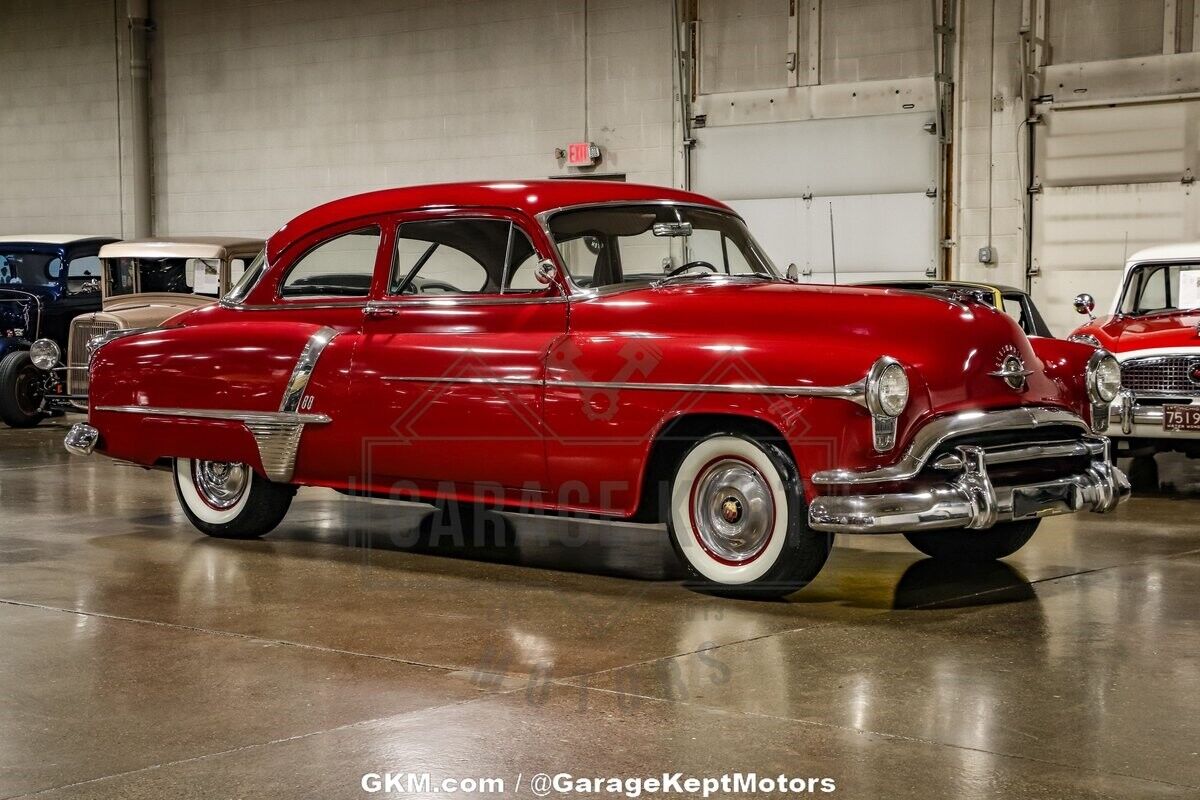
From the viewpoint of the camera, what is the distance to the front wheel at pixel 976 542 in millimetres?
7191

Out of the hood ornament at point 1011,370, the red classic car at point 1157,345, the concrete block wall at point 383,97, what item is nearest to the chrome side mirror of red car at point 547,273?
the hood ornament at point 1011,370

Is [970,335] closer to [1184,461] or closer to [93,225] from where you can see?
[1184,461]

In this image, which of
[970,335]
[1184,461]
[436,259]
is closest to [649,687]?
[970,335]

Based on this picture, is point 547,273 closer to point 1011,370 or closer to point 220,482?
point 1011,370

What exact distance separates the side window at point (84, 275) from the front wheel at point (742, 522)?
11427mm

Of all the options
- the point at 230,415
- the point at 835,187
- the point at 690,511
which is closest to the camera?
the point at 690,511

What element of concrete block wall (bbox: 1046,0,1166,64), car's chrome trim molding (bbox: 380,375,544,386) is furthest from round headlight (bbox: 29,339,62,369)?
concrete block wall (bbox: 1046,0,1166,64)

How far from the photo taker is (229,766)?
3.95 m

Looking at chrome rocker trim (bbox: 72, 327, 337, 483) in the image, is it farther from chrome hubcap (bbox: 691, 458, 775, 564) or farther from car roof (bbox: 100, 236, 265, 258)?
car roof (bbox: 100, 236, 265, 258)

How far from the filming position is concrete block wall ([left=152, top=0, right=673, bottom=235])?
1808 centimetres

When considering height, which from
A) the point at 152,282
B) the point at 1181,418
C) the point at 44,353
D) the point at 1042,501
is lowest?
the point at 1042,501

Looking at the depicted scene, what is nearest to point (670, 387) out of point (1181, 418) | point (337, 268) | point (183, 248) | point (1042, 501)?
point (1042, 501)

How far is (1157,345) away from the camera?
10180 mm

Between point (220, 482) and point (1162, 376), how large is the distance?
6.12 meters
